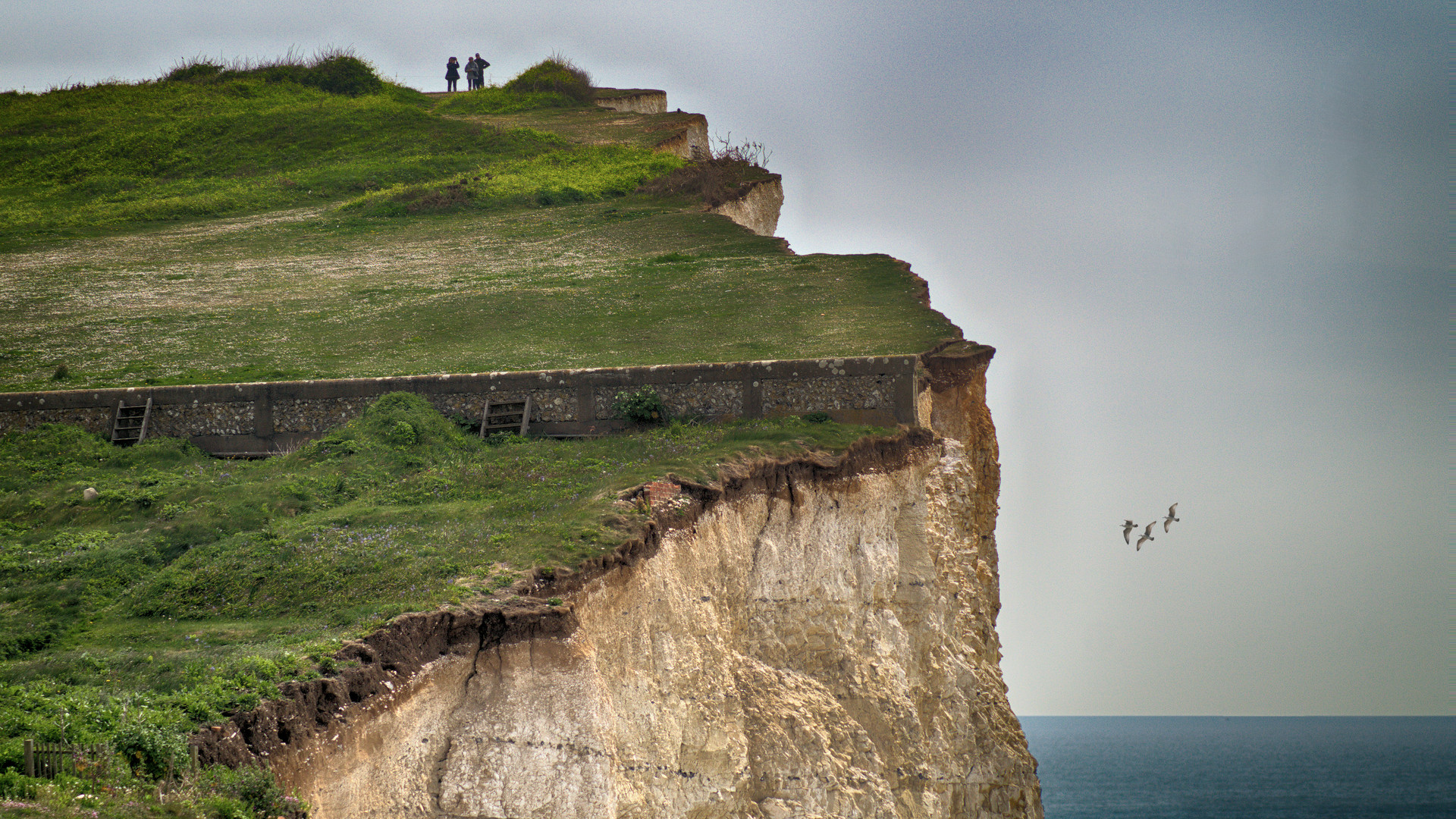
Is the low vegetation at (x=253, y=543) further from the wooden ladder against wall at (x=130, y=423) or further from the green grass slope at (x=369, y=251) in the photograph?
the green grass slope at (x=369, y=251)

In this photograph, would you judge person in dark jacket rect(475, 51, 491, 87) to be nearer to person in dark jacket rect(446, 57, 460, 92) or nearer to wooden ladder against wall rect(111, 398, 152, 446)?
person in dark jacket rect(446, 57, 460, 92)

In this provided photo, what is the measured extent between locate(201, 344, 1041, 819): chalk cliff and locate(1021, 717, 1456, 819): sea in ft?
173

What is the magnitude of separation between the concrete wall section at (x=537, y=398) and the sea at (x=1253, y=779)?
55509 millimetres

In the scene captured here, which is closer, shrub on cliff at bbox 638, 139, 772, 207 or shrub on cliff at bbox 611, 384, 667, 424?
shrub on cliff at bbox 611, 384, 667, 424

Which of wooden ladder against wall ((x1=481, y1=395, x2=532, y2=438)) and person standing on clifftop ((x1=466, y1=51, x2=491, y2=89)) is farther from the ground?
person standing on clifftop ((x1=466, y1=51, x2=491, y2=89))

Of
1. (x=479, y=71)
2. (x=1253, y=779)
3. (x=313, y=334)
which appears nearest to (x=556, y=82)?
(x=479, y=71)

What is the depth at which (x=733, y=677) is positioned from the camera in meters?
16.8

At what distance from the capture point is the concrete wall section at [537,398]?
808 inches

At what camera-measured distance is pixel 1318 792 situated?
78.9 metres

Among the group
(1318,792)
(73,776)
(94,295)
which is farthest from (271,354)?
(1318,792)

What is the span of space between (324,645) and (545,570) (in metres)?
2.93

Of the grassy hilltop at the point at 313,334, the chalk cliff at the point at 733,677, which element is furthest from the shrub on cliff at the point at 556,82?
the chalk cliff at the point at 733,677

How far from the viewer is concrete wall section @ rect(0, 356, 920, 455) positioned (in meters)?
20.5

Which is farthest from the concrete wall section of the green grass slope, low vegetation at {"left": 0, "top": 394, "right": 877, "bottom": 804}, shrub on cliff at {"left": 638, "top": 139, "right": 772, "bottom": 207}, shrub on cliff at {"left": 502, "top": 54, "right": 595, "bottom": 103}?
Result: shrub on cliff at {"left": 502, "top": 54, "right": 595, "bottom": 103}
